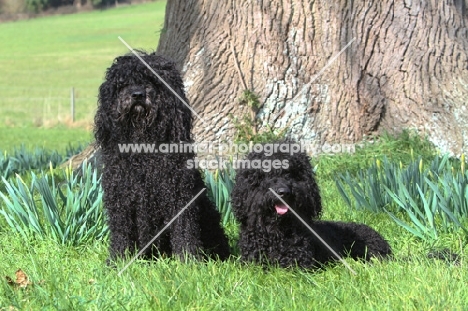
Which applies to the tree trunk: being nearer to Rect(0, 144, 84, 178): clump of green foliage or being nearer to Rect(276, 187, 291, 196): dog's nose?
Rect(0, 144, 84, 178): clump of green foliage

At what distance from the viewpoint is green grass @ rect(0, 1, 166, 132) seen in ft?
94.4

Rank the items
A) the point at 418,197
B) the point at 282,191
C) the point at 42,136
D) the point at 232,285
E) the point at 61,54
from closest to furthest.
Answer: the point at 232,285 < the point at 282,191 < the point at 418,197 < the point at 42,136 < the point at 61,54

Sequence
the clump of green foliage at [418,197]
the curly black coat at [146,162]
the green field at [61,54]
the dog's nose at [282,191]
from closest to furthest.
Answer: the dog's nose at [282,191] < the curly black coat at [146,162] < the clump of green foliage at [418,197] < the green field at [61,54]

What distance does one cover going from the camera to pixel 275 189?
4125 mm

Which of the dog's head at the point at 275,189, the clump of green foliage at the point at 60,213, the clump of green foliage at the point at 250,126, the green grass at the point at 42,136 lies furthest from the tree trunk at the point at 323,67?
the green grass at the point at 42,136

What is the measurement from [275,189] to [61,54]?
3249 centimetres

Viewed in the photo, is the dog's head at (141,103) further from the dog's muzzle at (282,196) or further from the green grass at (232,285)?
the green grass at (232,285)

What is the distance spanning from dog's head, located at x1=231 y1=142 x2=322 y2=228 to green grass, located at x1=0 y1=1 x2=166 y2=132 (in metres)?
23.0

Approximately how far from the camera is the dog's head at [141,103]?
4184mm

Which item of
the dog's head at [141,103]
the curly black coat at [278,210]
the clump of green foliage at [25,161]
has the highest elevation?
the dog's head at [141,103]

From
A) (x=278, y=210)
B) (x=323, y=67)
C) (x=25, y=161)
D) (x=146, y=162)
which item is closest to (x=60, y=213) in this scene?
(x=146, y=162)

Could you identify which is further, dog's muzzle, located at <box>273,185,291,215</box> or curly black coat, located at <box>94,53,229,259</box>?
curly black coat, located at <box>94,53,229,259</box>

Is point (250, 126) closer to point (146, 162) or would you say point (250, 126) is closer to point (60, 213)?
point (60, 213)

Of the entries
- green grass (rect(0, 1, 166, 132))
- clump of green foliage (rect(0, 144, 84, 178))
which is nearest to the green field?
green grass (rect(0, 1, 166, 132))
